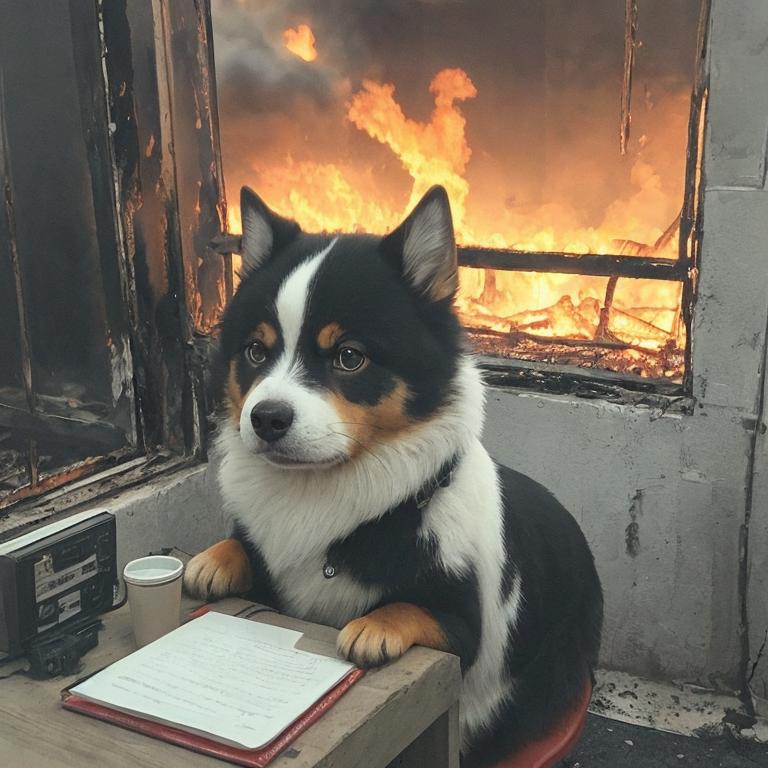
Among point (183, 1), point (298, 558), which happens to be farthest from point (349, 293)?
point (183, 1)

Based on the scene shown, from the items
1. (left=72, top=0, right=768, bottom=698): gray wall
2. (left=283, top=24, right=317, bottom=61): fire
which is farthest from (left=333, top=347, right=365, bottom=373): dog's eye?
(left=283, top=24, right=317, bottom=61): fire

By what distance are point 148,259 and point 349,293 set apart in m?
1.23

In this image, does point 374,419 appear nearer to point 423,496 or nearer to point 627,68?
point 423,496

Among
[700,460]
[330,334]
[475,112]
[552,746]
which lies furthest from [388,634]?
[475,112]

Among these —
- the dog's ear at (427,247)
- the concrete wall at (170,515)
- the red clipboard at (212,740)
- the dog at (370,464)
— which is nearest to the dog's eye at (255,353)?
the dog at (370,464)

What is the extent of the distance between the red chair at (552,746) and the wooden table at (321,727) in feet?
0.89

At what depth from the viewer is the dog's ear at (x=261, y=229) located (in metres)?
1.59

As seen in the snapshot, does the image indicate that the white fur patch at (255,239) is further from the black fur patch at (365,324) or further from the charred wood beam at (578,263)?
the charred wood beam at (578,263)

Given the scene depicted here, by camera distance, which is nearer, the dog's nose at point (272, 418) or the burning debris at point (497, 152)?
the dog's nose at point (272, 418)

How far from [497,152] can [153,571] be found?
1430mm

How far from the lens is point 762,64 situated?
6.21ft

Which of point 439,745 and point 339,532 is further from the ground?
point 339,532

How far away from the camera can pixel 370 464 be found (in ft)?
4.88

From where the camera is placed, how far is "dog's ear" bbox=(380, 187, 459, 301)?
1458 mm
